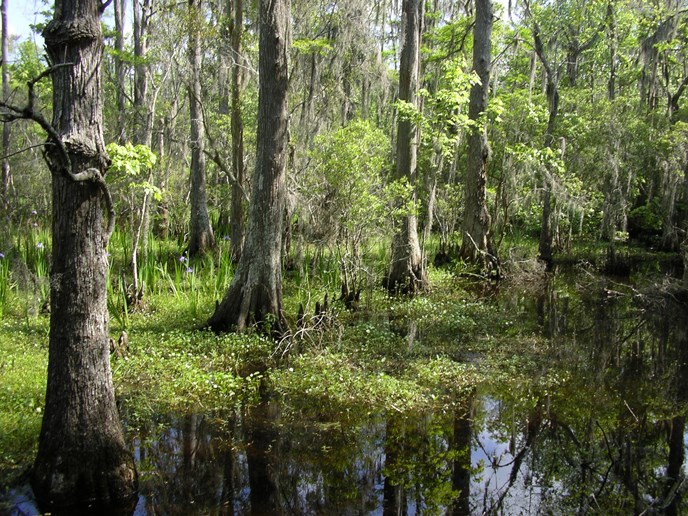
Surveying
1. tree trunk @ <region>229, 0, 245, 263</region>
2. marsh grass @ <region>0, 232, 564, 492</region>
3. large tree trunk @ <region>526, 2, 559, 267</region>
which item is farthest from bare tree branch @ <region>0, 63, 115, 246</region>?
large tree trunk @ <region>526, 2, 559, 267</region>

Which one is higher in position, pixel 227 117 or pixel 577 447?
pixel 227 117

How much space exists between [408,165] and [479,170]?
2.75 meters

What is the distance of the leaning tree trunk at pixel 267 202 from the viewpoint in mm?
7969

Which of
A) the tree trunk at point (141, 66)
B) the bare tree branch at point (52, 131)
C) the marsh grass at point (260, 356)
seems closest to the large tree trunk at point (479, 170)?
the marsh grass at point (260, 356)

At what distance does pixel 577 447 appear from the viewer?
518 centimetres

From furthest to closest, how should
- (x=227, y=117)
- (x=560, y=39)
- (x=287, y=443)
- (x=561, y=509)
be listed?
1. (x=560, y=39)
2. (x=227, y=117)
3. (x=287, y=443)
4. (x=561, y=509)

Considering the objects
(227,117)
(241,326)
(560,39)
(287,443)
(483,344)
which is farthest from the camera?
(560,39)

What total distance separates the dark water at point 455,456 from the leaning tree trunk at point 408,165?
15.3ft

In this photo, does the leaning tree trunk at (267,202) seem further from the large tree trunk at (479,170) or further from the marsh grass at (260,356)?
the large tree trunk at (479,170)

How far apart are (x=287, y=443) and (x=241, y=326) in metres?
3.04

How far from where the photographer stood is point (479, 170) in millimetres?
13766

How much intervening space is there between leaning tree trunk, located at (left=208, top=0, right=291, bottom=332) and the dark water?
236 centimetres

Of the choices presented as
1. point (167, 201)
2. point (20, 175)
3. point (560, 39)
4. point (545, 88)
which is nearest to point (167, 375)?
point (167, 201)

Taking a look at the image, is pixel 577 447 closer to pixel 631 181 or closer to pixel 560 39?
pixel 631 181
